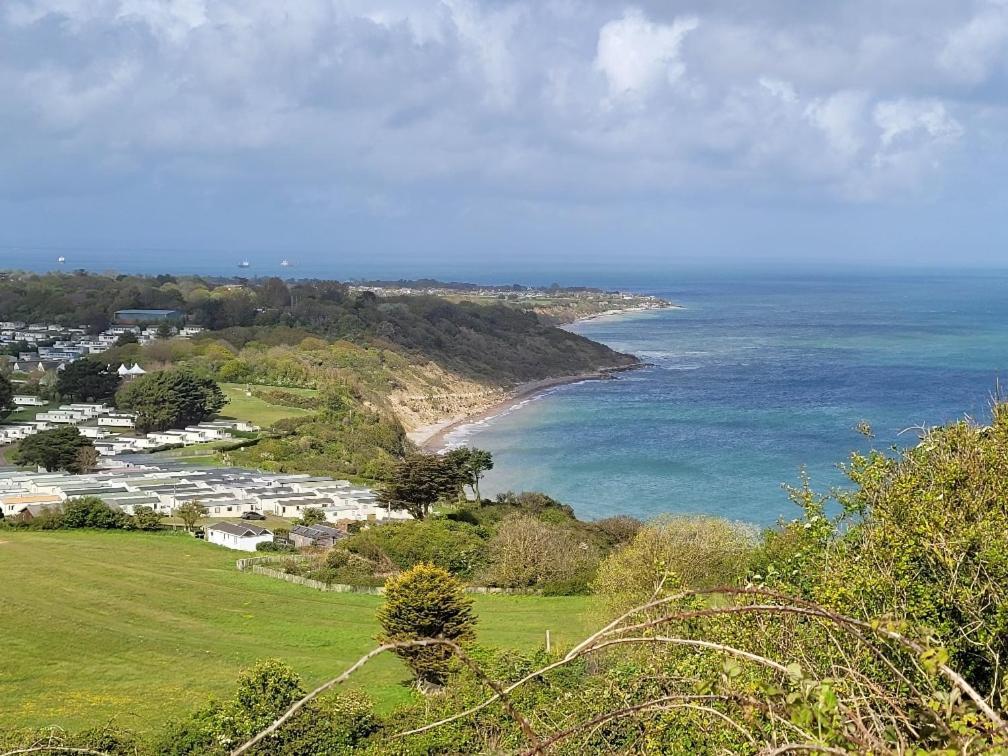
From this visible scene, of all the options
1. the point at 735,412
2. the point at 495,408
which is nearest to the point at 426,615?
the point at 735,412

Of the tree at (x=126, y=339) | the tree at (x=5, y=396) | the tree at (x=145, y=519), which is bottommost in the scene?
the tree at (x=145, y=519)

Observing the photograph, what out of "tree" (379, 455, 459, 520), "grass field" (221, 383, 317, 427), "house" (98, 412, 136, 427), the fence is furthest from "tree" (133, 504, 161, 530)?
"house" (98, 412, 136, 427)

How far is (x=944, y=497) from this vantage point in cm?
838

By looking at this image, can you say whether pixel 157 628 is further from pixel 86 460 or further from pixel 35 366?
pixel 35 366

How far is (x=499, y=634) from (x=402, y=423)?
43377 millimetres

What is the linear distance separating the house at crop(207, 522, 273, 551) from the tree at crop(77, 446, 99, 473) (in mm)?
12477

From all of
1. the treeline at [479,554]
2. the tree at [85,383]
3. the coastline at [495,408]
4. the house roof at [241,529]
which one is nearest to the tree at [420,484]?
the treeline at [479,554]

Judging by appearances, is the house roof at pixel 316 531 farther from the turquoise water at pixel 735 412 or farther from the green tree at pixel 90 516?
the turquoise water at pixel 735 412

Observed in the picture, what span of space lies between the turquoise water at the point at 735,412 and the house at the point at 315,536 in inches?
523

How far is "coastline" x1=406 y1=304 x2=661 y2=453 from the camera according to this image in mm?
59097

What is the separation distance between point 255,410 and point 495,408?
22.4 metres

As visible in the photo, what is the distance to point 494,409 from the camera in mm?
72125

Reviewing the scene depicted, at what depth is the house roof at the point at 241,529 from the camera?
3023 cm

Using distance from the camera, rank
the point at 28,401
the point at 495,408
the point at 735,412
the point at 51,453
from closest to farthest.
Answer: the point at 51,453
the point at 28,401
the point at 735,412
the point at 495,408
